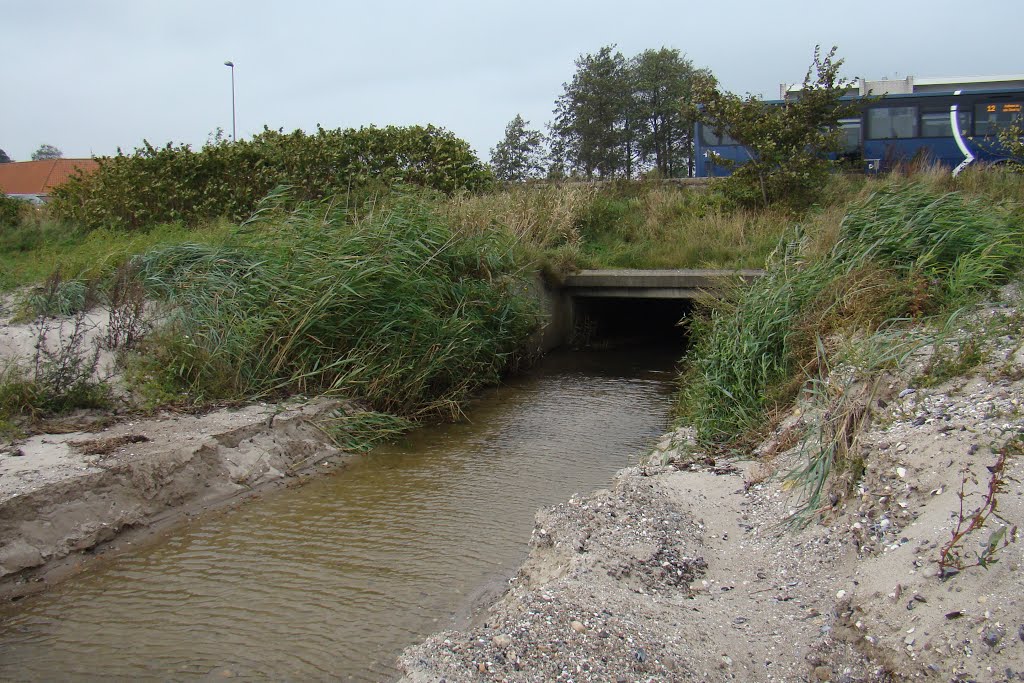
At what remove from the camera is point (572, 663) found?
3637 millimetres

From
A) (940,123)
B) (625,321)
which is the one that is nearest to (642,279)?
(625,321)

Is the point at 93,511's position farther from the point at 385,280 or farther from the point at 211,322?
the point at 385,280

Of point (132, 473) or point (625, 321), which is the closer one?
point (132, 473)

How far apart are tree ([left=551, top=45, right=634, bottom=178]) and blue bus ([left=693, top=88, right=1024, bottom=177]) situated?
840cm

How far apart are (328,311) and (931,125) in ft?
57.3

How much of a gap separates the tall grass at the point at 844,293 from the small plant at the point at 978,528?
117 inches

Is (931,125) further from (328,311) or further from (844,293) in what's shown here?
(328,311)

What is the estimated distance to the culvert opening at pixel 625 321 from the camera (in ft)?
50.0

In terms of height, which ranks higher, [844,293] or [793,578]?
[844,293]

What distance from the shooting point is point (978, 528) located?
3.79 metres

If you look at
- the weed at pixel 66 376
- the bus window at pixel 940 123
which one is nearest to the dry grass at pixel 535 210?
the weed at pixel 66 376

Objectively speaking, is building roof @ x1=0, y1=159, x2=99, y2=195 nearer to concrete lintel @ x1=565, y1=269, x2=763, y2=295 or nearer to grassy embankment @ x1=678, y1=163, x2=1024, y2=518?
concrete lintel @ x1=565, y1=269, x2=763, y2=295

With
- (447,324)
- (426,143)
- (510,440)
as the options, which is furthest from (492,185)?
(510,440)

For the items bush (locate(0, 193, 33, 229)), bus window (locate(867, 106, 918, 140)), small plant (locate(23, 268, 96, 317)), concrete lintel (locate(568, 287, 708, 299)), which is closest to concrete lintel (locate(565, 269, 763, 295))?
concrete lintel (locate(568, 287, 708, 299))
